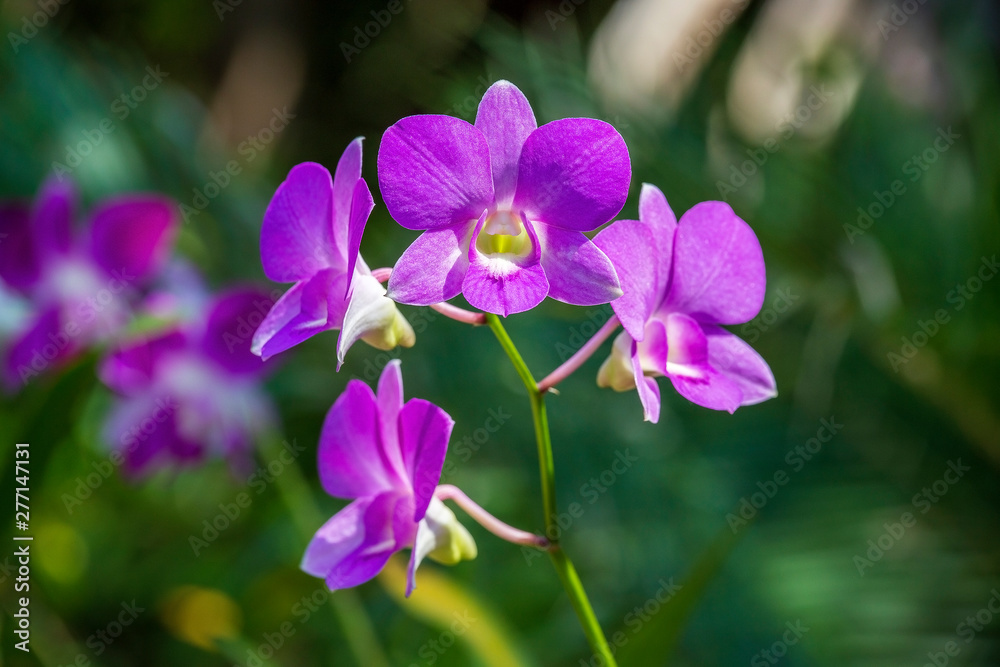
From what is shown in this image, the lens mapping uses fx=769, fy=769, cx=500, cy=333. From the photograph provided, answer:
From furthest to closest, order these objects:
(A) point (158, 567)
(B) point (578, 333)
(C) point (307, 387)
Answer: (C) point (307, 387) → (A) point (158, 567) → (B) point (578, 333)

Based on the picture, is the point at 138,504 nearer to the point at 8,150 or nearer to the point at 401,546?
the point at 8,150

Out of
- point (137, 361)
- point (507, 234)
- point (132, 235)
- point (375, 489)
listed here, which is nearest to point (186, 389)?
point (137, 361)

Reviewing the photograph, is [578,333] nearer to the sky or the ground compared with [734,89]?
nearer to the ground

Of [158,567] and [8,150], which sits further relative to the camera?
[8,150]

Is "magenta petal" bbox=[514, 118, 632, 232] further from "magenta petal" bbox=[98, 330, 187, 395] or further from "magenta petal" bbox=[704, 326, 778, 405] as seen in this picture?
"magenta petal" bbox=[98, 330, 187, 395]

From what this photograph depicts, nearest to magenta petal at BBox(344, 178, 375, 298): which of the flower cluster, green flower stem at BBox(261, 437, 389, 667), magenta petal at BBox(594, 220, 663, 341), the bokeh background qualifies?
the flower cluster

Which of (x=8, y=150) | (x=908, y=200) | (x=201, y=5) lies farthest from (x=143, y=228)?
(x=201, y=5)

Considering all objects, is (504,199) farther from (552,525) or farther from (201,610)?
(201,610)
